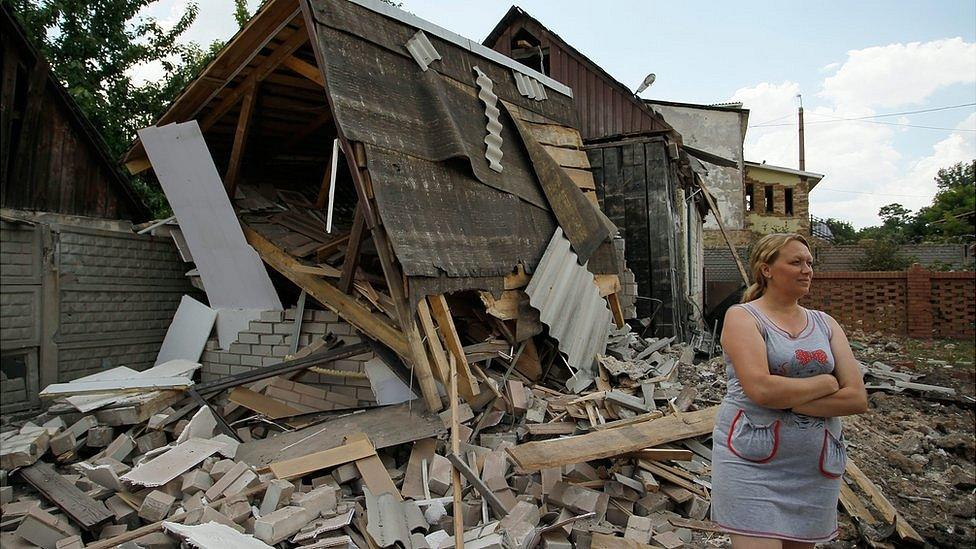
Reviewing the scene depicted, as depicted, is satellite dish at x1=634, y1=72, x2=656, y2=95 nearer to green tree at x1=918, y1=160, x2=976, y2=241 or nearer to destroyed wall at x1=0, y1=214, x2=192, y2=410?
destroyed wall at x1=0, y1=214, x2=192, y2=410

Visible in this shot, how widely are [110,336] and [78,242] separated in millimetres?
1341

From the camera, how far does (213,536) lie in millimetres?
3639

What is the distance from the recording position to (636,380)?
6738 mm

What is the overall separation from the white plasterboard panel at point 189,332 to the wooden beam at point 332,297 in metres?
1.17

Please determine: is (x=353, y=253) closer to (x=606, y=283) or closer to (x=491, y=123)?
(x=491, y=123)

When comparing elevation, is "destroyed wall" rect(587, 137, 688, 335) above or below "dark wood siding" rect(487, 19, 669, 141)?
below

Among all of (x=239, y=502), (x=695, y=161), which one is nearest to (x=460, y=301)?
(x=239, y=502)

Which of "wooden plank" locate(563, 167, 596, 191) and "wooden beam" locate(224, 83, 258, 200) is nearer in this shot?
"wooden beam" locate(224, 83, 258, 200)

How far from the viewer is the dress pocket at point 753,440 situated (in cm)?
238

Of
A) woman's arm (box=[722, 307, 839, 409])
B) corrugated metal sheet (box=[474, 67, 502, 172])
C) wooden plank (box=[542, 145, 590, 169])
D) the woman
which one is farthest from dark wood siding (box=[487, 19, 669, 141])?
woman's arm (box=[722, 307, 839, 409])

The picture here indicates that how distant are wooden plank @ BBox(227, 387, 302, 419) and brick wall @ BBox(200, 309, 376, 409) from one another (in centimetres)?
34

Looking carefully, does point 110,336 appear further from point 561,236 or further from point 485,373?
point 561,236

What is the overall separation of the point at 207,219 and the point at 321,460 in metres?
3.80

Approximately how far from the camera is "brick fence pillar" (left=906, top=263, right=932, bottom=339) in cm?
1570
